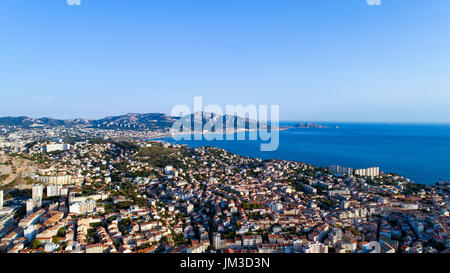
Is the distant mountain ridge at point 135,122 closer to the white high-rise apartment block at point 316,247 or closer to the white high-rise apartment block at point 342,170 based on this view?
the white high-rise apartment block at point 342,170

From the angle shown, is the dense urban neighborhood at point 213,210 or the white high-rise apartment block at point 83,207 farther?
the white high-rise apartment block at point 83,207

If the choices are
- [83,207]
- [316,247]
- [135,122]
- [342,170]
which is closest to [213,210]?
[316,247]

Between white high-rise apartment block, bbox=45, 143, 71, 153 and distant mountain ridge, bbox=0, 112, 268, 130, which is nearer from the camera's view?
white high-rise apartment block, bbox=45, 143, 71, 153

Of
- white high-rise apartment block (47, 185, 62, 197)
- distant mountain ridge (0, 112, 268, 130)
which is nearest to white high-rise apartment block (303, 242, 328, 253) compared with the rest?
white high-rise apartment block (47, 185, 62, 197)

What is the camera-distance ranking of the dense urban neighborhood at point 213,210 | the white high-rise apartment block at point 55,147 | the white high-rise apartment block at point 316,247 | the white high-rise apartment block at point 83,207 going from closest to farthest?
the white high-rise apartment block at point 316,247 < the dense urban neighborhood at point 213,210 < the white high-rise apartment block at point 83,207 < the white high-rise apartment block at point 55,147

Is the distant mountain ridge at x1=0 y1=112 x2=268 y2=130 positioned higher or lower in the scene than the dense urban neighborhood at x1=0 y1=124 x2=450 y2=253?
higher

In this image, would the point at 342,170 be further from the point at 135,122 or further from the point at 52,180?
the point at 135,122

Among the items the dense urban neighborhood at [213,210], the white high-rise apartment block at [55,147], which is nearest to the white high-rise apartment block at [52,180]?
the dense urban neighborhood at [213,210]

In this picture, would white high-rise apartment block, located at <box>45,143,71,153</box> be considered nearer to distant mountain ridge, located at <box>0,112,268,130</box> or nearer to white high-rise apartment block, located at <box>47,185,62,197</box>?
white high-rise apartment block, located at <box>47,185,62,197</box>
